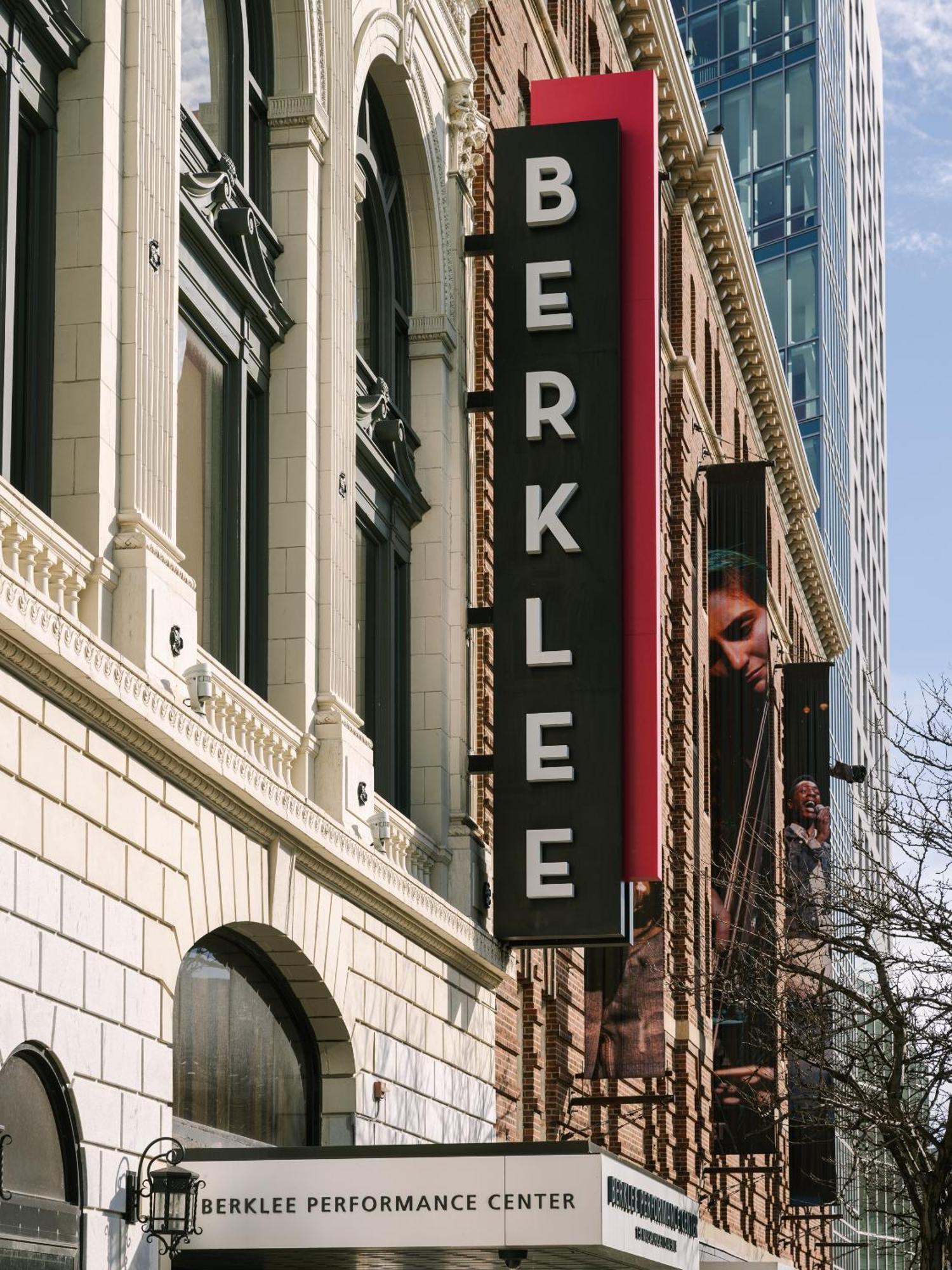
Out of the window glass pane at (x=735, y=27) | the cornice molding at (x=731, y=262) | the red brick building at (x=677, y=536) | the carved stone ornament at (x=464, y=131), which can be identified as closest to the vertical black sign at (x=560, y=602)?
the red brick building at (x=677, y=536)

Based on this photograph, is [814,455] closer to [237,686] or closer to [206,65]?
[206,65]

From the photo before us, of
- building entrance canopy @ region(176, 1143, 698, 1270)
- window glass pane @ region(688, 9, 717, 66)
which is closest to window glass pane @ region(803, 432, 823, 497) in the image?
window glass pane @ region(688, 9, 717, 66)

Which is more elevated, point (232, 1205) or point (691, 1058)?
point (691, 1058)

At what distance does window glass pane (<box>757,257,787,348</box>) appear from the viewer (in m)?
93.5

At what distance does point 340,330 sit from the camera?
65.9 ft

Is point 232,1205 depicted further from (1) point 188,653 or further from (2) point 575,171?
(2) point 575,171

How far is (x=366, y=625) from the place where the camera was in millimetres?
22906

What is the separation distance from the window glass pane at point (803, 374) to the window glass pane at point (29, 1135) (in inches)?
3205

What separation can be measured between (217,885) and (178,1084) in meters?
1.56

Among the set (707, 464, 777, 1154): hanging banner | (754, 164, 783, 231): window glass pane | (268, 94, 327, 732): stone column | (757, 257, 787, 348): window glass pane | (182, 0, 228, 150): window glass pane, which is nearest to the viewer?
(182, 0, 228, 150): window glass pane

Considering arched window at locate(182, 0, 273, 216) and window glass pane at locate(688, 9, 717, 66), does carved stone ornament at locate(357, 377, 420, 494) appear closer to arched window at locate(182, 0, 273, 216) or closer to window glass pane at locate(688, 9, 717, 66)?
arched window at locate(182, 0, 273, 216)

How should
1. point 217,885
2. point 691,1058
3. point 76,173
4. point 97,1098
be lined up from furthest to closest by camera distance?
point 691,1058, point 217,885, point 76,173, point 97,1098

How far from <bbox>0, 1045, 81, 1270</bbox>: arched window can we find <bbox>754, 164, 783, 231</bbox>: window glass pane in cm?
8522

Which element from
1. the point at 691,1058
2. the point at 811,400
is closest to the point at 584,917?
the point at 691,1058
